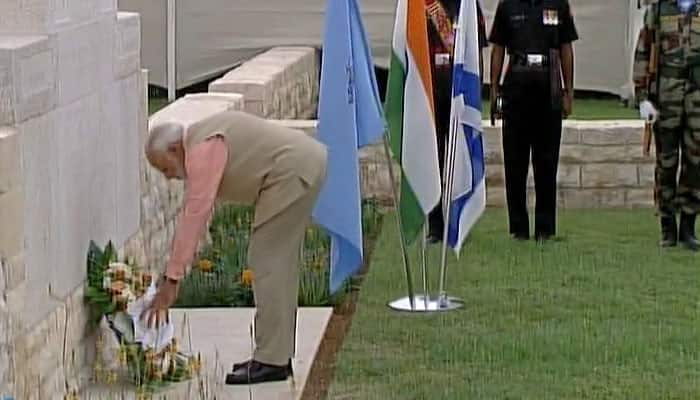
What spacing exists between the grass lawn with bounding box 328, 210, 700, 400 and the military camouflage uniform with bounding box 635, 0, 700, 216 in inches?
17.2

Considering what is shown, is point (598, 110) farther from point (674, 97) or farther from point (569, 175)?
point (674, 97)

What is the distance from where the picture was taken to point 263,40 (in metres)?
18.6

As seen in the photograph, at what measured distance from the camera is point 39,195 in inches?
238

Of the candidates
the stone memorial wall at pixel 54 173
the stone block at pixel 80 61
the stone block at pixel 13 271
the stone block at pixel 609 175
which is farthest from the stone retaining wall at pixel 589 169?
the stone block at pixel 13 271

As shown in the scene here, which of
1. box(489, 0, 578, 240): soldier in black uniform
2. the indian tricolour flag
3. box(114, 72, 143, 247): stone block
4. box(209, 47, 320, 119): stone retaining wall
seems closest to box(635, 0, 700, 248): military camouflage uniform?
box(489, 0, 578, 240): soldier in black uniform

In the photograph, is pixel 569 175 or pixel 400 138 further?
pixel 569 175

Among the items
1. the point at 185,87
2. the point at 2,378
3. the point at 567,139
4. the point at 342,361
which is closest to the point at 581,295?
the point at 342,361

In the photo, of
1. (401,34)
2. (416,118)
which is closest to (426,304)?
(416,118)

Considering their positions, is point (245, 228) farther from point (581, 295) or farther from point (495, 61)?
point (581, 295)

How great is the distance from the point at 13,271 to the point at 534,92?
229 inches

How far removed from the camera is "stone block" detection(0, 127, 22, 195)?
17.9ft

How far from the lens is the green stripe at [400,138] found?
8.99 metres

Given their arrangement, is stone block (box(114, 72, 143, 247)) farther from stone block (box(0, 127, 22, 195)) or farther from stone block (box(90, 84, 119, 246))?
stone block (box(0, 127, 22, 195))

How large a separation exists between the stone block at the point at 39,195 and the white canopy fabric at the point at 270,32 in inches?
485
